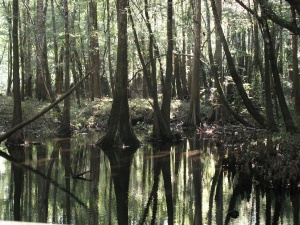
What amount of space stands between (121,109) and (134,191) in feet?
22.1

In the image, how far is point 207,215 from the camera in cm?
722

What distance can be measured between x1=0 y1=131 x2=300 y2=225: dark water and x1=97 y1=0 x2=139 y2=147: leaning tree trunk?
1.45 metres

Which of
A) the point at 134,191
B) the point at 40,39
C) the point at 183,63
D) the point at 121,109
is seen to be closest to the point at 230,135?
the point at 121,109

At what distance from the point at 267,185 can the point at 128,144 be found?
722 centimetres

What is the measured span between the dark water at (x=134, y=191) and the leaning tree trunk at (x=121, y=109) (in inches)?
57.1

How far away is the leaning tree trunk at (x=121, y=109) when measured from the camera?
1538 centimetres

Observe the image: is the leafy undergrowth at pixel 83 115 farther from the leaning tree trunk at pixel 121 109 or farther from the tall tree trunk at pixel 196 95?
the leaning tree trunk at pixel 121 109

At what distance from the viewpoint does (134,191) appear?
29.3ft

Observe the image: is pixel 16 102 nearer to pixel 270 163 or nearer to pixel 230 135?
pixel 230 135

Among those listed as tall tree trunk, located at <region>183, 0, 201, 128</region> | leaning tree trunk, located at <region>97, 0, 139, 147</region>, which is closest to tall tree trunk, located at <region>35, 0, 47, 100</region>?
leaning tree trunk, located at <region>97, 0, 139, 147</region>

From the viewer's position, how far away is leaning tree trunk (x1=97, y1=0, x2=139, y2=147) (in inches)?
606

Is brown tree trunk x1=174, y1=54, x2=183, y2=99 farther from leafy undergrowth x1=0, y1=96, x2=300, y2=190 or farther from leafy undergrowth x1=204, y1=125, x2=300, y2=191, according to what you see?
leafy undergrowth x1=204, y1=125, x2=300, y2=191

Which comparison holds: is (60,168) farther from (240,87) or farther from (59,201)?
(240,87)

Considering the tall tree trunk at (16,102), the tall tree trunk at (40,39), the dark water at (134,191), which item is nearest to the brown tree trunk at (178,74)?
the tall tree trunk at (40,39)
